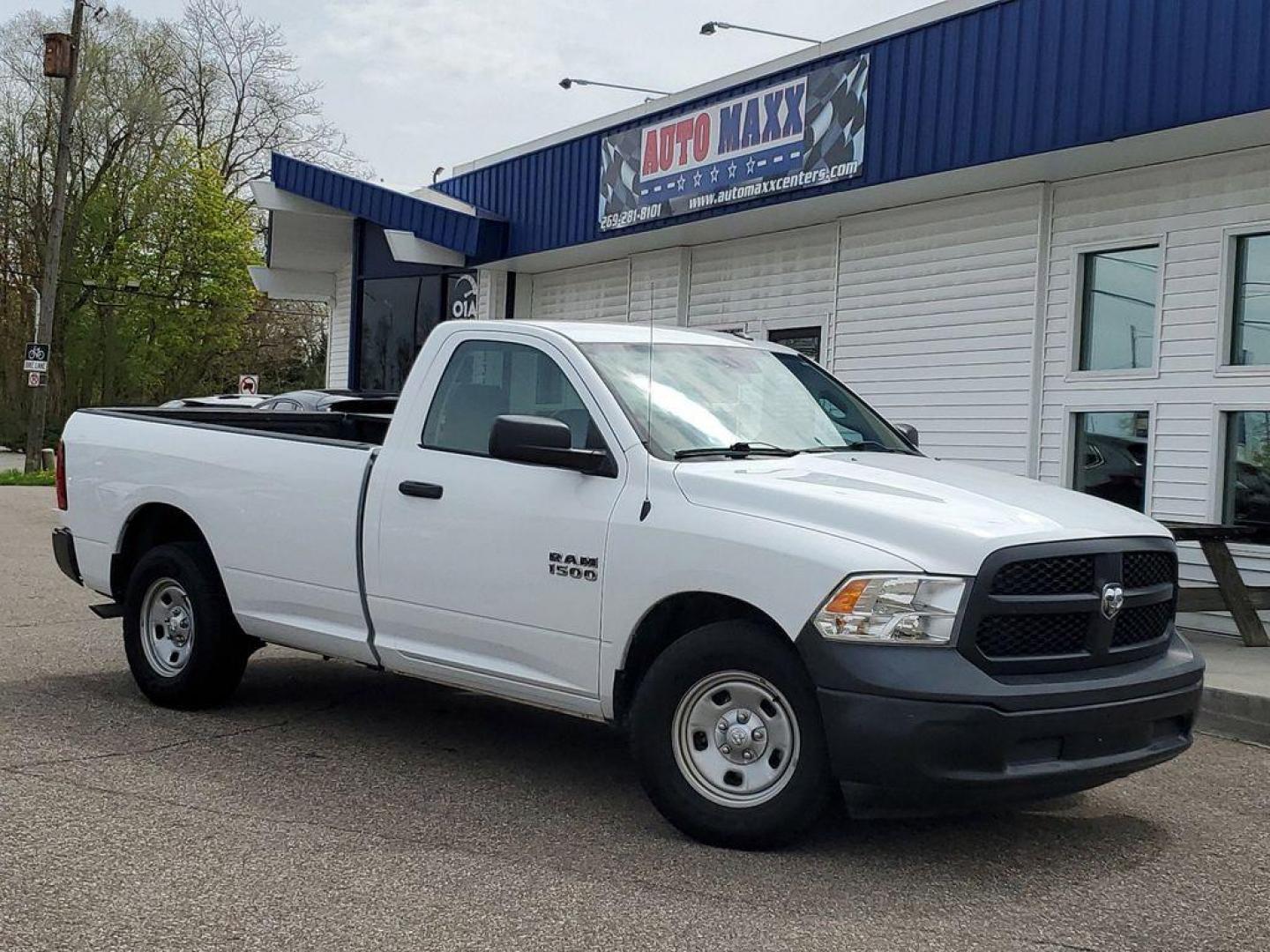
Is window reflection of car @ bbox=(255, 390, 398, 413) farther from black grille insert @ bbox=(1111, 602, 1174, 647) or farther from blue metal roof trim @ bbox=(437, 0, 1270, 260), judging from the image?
black grille insert @ bbox=(1111, 602, 1174, 647)

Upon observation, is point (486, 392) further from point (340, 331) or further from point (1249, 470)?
point (340, 331)

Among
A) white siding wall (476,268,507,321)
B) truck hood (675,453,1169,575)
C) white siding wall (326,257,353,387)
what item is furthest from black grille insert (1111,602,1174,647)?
white siding wall (326,257,353,387)

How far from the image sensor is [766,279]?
15.9 metres

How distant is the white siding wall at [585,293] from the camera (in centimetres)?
1841

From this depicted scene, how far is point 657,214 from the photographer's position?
15.8 meters

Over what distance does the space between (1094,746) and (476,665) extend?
2440mm

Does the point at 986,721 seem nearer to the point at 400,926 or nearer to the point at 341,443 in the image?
the point at 400,926

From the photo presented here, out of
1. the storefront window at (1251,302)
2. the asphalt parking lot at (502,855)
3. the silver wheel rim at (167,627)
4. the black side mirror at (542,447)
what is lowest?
the asphalt parking lot at (502,855)

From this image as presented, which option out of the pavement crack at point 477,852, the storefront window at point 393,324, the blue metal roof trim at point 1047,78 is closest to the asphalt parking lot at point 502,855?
the pavement crack at point 477,852

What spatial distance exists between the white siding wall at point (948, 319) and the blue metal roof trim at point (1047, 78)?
0.91 m

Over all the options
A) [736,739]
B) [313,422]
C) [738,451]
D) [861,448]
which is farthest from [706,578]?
[313,422]

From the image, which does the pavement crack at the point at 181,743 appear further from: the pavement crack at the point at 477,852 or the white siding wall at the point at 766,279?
the white siding wall at the point at 766,279

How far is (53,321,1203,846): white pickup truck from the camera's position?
15.7 ft

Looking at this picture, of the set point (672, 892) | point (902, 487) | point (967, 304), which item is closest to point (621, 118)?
point (967, 304)
